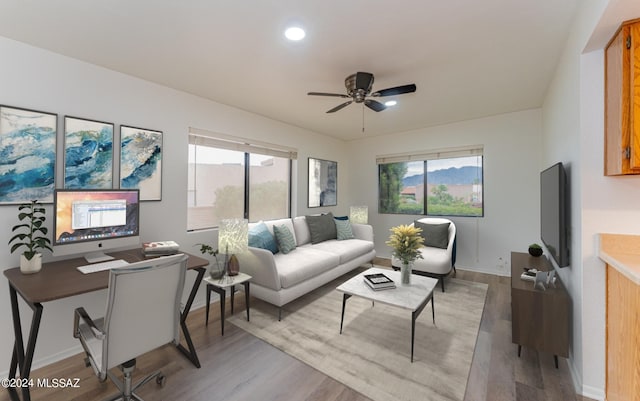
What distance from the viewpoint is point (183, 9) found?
5.64 ft

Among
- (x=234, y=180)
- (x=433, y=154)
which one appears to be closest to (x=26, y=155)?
(x=234, y=180)

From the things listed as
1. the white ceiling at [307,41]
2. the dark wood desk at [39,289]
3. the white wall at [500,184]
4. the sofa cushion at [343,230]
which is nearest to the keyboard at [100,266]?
the dark wood desk at [39,289]

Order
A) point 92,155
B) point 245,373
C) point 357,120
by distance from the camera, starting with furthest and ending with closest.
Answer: point 357,120, point 92,155, point 245,373

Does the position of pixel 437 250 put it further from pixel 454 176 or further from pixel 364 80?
pixel 364 80

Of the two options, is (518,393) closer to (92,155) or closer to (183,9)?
Answer: (183,9)

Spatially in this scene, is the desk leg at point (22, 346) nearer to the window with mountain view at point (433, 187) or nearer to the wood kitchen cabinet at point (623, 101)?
the wood kitchen cabinet at point (623, 101)

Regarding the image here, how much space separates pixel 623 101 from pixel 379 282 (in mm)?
2056

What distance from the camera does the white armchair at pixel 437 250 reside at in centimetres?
356

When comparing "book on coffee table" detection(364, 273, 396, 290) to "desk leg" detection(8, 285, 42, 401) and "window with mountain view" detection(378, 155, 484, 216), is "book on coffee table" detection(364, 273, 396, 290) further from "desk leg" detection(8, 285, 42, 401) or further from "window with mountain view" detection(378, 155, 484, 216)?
"window with mountain view" detection(378, 155, 484, 216)

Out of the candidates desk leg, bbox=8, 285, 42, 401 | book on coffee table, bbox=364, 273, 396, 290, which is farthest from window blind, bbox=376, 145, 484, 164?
desk leg, bbox=8, 285, 42, 401

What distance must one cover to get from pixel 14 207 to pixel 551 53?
4537 mm

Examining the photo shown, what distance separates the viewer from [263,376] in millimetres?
1977

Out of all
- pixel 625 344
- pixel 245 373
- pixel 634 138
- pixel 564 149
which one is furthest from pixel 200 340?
pixel 564 149

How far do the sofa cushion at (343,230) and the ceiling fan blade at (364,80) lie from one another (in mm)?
2495
